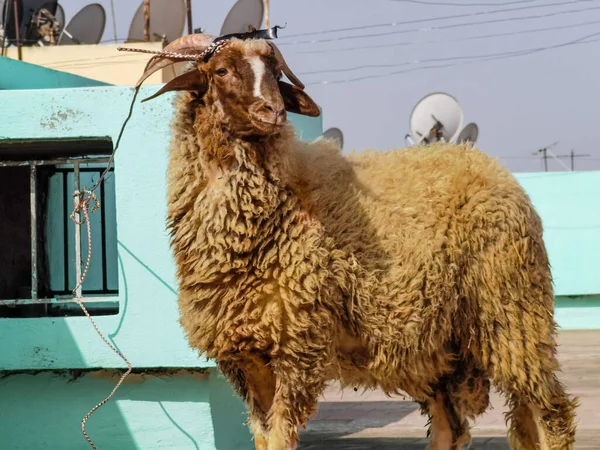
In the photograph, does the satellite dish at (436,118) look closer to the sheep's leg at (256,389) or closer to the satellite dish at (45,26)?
the satellite dish at (45,26)

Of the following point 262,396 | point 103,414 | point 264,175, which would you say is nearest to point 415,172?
point 264,175

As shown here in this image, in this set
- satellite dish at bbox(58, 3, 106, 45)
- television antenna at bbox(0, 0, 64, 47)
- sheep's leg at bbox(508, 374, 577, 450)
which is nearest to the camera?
sheep's leg at bbox(508, 374, 577, 450)

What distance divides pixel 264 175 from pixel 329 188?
1.51ft

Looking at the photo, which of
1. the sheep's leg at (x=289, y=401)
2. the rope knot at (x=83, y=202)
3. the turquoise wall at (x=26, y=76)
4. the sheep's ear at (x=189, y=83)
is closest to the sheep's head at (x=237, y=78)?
the sheep's ear at (x=189, y=83)

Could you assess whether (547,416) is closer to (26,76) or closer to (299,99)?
(299,99)

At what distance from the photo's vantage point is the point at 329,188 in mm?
5004

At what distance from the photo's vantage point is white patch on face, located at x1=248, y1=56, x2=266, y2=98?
14.6 feet

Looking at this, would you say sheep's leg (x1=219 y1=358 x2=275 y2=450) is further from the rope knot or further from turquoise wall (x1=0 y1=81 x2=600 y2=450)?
turquoise wall (x1=0 y1=81 x2=600 y2=450)

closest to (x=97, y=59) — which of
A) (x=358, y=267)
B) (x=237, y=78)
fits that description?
(x=237, y=78)

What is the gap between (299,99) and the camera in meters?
4.94

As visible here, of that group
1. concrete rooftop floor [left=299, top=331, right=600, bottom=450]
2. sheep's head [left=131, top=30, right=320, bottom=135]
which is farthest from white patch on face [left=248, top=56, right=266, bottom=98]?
concrete rooftop floor [left=299, top=331, right=600, bottom=450]

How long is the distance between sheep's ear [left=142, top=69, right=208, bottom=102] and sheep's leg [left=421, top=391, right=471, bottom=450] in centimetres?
238

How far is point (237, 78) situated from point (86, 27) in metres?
17.7

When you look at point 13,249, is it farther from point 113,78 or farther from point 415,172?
point 113,78
